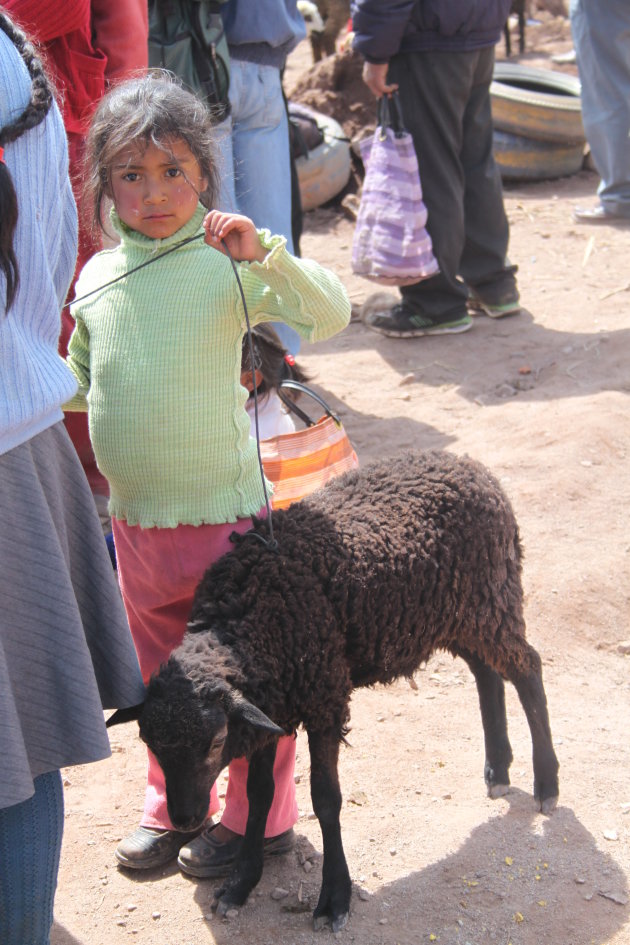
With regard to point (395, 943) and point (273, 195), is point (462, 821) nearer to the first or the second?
point (395, 943)

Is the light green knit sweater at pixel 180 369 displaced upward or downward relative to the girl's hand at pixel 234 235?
downward

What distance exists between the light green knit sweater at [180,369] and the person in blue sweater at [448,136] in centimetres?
408

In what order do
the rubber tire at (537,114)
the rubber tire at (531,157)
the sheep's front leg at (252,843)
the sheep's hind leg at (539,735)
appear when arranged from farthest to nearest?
1. the rubber tire at (531,157)
2. the rubber tire at (537,114)
3. the sheep's hind leg at (539,735)
4. the sheep's front leg at (252,843)

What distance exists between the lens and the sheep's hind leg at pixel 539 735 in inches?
130

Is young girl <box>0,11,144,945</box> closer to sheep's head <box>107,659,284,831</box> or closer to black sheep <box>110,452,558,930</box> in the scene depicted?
sheep's head <box>107,659,284,831</box>

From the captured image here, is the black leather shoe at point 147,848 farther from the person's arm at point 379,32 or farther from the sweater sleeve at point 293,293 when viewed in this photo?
the person's arm at point 379,32

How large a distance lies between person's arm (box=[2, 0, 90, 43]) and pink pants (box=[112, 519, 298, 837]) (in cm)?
217

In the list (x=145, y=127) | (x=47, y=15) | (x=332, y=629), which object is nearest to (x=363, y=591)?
(x=332, y=629)

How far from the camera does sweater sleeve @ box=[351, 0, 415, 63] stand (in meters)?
6.15

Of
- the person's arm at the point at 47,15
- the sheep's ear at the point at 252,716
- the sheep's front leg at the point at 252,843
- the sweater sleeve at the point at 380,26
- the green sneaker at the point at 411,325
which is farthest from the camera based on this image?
the green sneaker at the point at 411,325

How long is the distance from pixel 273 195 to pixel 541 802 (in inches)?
136

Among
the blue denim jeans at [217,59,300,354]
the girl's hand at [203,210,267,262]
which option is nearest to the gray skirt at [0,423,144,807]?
the girl's hand at [203,210,267,262]

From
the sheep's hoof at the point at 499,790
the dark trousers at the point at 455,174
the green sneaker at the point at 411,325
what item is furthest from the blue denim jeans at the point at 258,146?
the sheep's hoof at the point at 499,790

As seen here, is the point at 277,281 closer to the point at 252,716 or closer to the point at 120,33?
the point at 252,716
